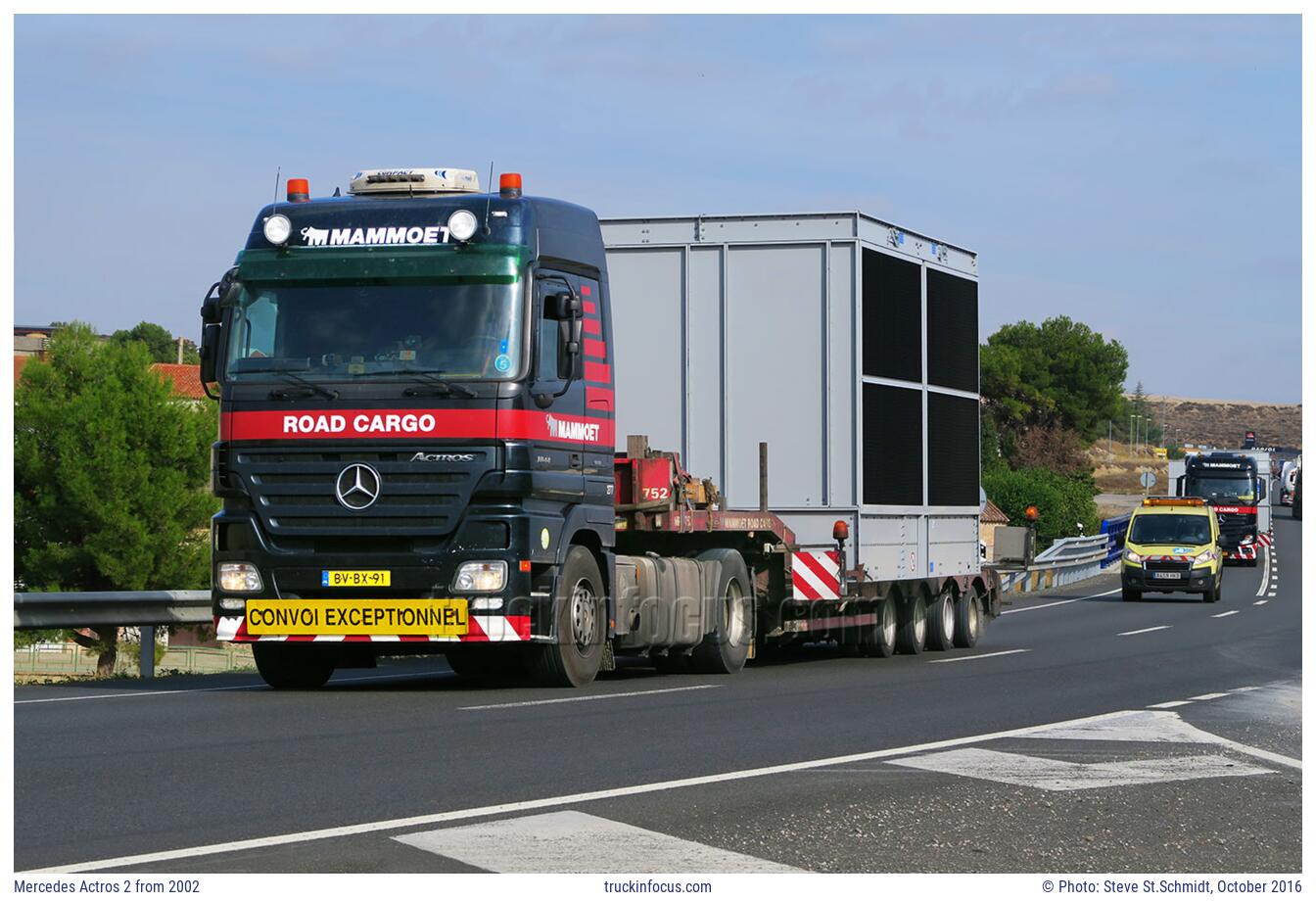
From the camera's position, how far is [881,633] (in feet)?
70.4

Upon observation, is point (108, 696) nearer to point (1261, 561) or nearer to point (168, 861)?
point (168, 861)

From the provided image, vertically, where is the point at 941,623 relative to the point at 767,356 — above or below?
below

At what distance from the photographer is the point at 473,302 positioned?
47.6 feet

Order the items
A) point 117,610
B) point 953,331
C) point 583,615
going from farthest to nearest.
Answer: point 953,331 < point 117,610 < point 583,615

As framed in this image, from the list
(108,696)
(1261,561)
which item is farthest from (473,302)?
(1261,561)

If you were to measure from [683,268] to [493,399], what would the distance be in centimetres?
560

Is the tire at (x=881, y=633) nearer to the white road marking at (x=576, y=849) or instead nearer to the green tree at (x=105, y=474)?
the white road marking at (x=576, y=849)

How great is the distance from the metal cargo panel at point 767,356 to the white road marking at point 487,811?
7359mm

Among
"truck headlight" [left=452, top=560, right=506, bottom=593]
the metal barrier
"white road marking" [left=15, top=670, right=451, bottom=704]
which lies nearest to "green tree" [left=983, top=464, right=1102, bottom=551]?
the metal barrier

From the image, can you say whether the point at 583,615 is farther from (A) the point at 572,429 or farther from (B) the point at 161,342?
(B) the point at 161,342

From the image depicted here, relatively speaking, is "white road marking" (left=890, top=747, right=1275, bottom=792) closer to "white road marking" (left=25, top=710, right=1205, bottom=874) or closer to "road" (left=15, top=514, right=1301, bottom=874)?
"road" (left=15, top=514, right=1301, bottom=874)

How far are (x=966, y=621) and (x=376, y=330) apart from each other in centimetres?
1091
